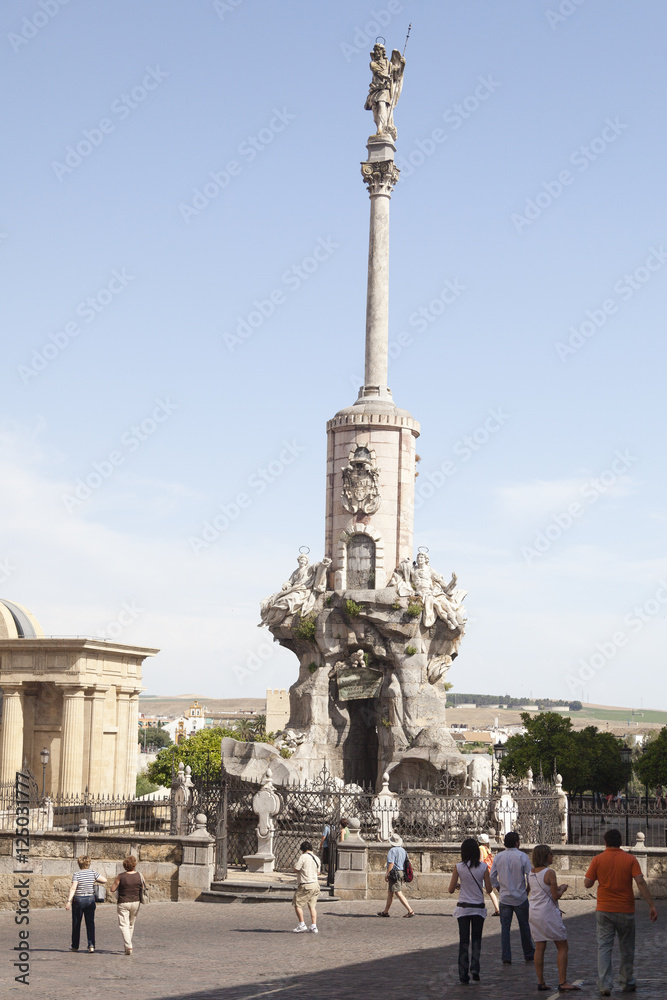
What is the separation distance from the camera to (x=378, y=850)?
968 inches

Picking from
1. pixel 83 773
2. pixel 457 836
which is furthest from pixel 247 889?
pixel 83 773

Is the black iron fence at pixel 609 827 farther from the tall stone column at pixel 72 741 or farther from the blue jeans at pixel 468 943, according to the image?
the tall stone column at pixel 72 741

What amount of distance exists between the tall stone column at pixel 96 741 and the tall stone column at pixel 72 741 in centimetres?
50

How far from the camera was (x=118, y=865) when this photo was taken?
25.2 meters

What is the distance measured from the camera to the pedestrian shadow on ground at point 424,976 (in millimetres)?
13250

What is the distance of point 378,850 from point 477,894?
10.7 metres

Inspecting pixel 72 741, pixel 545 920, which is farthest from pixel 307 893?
pixel 72 741

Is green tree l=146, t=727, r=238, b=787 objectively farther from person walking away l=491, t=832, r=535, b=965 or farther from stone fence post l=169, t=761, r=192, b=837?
person walking away l=491, t=832, r=535, b=965

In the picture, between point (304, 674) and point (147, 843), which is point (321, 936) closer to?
point (147, 843)

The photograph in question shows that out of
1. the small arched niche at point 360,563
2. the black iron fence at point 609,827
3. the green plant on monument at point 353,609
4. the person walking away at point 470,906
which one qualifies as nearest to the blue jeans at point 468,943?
the person walking away at point 470,906

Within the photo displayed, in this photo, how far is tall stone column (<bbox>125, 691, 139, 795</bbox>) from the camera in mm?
56684

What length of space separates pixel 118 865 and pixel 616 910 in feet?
48.5

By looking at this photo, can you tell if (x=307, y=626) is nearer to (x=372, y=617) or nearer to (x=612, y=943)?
(x=372, y=617)

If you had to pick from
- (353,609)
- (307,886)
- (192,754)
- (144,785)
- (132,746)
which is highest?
(353,609)
